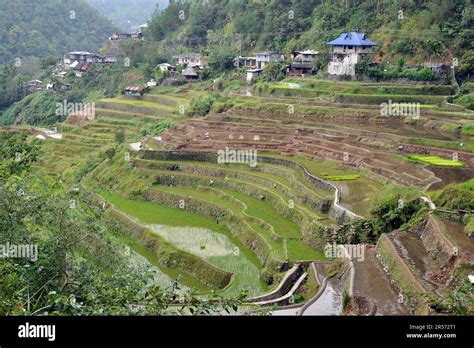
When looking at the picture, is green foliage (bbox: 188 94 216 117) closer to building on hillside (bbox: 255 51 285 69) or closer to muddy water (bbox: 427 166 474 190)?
building on hillside (bbox: 255 51 285 69)

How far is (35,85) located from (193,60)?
16.4 metres

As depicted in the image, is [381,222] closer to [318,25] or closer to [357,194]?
[357,194]

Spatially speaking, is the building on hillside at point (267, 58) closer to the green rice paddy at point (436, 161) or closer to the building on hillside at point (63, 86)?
the building on hillside at point (63, 86)

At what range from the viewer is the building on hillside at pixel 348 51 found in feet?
108

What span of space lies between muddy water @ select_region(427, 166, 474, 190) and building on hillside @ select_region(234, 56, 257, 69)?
23578mm

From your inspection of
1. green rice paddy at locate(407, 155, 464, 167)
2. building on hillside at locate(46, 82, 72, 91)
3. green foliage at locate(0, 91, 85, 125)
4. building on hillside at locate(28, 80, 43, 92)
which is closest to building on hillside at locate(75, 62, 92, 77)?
building on hillside at locate(46, 82, 72, 91)

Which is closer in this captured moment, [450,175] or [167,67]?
[450,175]

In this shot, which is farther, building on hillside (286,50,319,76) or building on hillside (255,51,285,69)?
building on hillside (255,51,285,69)

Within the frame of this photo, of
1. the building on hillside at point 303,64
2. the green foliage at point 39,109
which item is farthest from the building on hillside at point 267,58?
the green foliage at point 39,109

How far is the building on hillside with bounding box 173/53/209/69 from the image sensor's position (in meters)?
44.5

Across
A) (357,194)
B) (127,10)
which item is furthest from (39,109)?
(127,10)

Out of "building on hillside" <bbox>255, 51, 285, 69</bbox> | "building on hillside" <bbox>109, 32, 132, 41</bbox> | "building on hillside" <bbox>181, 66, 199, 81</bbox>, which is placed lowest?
"building on hillside" <bbox>181, 66, 199, 81</bbox>

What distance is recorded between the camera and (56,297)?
4.75m

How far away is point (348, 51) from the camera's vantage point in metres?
33.5
